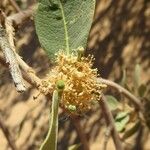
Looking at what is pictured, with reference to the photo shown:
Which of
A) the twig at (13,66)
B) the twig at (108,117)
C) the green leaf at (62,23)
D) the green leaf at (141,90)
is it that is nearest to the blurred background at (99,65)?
the green leaf at (141,90)

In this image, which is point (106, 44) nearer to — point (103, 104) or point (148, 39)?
point (148, 39)

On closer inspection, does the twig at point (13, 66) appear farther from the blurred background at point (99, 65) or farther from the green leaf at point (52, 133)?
the blurred background at point (99, 65)

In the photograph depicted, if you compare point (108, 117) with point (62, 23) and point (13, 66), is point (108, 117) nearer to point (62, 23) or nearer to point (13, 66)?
point (62, 23)

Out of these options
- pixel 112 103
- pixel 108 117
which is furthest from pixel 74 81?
pixel 112 103

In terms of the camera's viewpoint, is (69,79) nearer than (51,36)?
Yes

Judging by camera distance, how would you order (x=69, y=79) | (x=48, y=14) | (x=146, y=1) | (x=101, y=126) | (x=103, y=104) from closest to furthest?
(x=69, y=79)
(x=48, y=14)
(x=103, y=104)
(x=101, y=126)
(x=146, y=1)

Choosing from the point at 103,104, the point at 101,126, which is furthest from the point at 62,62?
the point at 101,126

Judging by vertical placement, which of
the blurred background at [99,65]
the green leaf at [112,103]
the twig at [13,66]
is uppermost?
the twig at [13,66]
